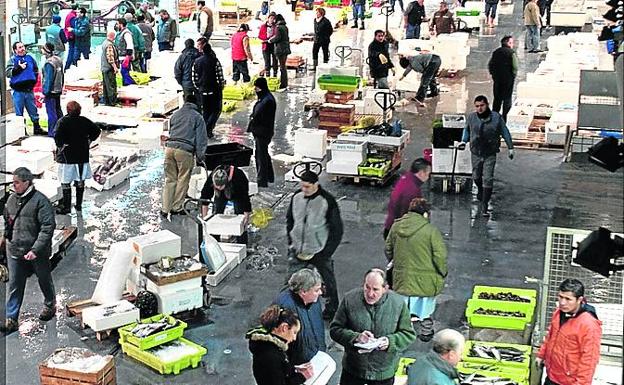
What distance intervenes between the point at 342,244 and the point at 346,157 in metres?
2.45

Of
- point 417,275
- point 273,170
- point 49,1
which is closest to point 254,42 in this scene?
point 49,1

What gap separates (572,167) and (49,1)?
15.5 meters

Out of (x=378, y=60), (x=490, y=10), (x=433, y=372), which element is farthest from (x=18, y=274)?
(x=490, y=10)

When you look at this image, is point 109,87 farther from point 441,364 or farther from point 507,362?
point 441,364

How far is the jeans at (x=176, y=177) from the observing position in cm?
1330

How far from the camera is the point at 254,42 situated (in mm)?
25891

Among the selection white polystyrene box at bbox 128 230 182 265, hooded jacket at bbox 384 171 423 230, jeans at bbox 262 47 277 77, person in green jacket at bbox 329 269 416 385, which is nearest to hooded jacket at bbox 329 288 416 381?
person in green jacket at bbox 329 269 416 385

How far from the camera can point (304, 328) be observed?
7359mm

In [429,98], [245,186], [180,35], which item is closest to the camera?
[245,186]

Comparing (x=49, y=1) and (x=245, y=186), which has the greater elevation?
(x=49, y=1)

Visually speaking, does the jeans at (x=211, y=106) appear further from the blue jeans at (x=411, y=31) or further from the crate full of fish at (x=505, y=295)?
the blue jeans at (x=411, y=31)

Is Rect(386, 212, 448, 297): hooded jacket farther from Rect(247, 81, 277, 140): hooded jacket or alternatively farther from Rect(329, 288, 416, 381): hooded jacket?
Rect(247, 81, 277, 140): hooded jacket

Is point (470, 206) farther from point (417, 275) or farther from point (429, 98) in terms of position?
point (429, 98)

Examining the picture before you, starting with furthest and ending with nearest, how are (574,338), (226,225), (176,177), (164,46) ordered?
(164,46) → (176,177) → (226,225) → (574,338)
